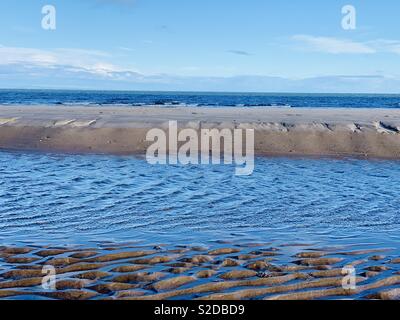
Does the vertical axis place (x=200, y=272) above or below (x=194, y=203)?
below

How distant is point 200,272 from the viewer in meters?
7.08

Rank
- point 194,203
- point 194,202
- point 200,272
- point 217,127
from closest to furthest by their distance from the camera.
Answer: point 200,272 → point 194,203 → point 194,202 → point 217,127

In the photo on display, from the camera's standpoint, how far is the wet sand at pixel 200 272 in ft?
20.9

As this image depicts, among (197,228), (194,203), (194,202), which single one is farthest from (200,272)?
(194,202)

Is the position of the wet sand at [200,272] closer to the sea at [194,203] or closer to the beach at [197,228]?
the beach at [197,228]

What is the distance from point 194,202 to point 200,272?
461cm

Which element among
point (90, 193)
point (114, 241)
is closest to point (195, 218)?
point (114, 241)

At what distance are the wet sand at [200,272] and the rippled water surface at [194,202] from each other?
737 mm

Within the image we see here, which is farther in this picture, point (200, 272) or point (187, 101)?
point (187, 101)

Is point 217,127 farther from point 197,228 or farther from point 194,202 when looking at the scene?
point 197,228

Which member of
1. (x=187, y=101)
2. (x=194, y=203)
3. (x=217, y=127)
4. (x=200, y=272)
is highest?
(x=187, y=101)

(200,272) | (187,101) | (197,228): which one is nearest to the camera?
(200,272)

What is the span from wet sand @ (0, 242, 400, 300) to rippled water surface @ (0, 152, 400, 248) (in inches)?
29.0
